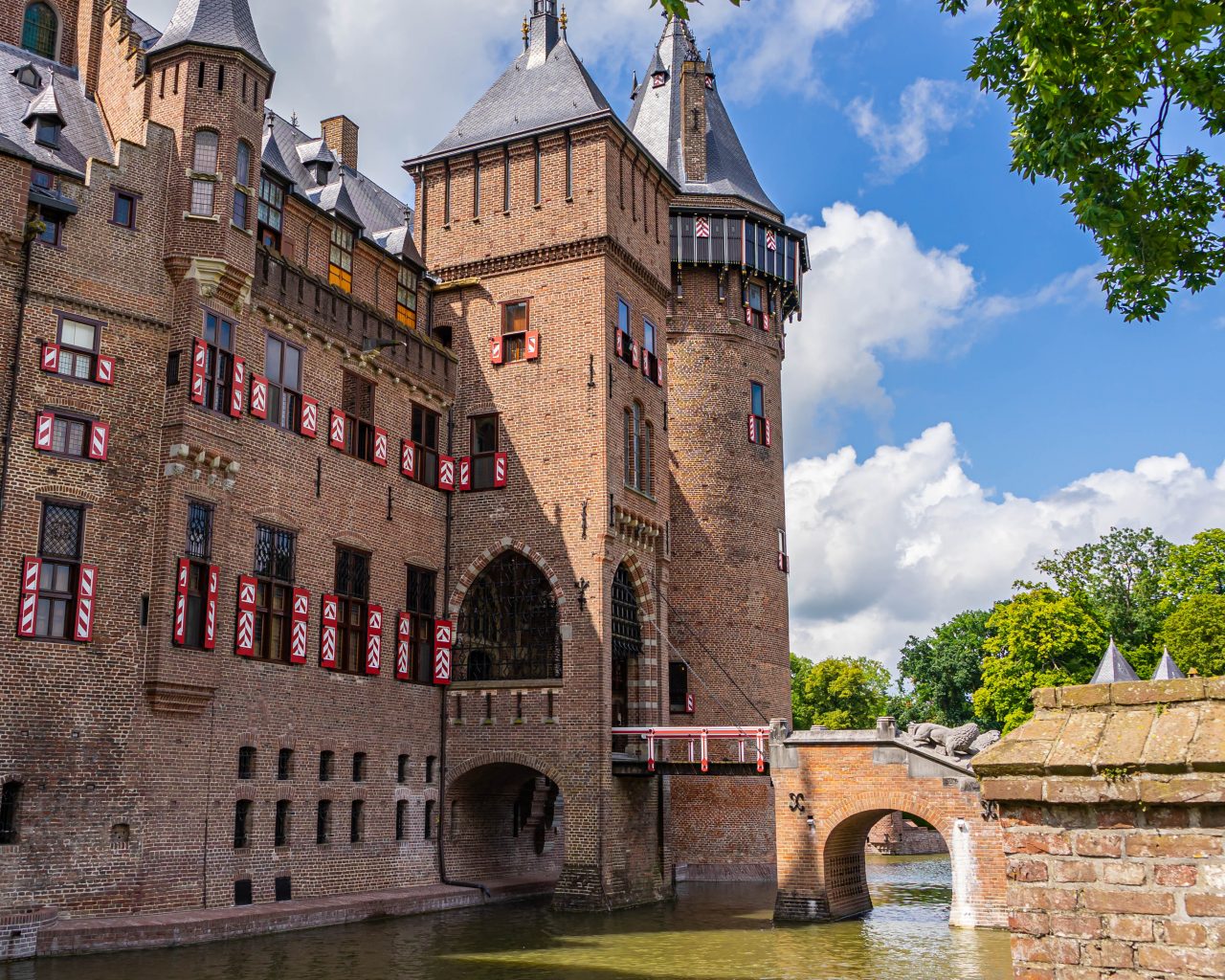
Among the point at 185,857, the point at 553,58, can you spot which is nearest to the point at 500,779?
the point at 185,857

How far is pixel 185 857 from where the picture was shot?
19.2 metres

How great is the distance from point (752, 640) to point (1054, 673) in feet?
47.7

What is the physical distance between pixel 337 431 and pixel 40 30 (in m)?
9.30

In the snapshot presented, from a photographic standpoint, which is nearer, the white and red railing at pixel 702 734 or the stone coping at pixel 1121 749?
the stone coping at pixel 1121 749

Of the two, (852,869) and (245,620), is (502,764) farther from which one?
(852,869)

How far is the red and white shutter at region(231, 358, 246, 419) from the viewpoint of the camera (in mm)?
21078

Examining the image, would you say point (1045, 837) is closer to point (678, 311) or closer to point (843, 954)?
point (843, 954)

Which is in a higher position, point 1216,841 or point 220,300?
point 220,300

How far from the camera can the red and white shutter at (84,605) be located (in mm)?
18141

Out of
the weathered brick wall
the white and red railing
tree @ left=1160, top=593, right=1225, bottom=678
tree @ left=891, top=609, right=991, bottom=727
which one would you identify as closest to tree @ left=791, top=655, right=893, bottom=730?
tree @ left=891, top=609, right=991, bottom=727

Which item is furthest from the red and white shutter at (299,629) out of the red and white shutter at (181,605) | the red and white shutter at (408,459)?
the red and white shutter at (408,459)

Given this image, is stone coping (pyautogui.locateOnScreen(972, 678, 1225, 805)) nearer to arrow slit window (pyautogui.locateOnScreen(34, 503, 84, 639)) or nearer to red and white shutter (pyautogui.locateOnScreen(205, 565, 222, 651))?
arrow slit window (pyautogui.locateOnScreen(34, 503, 84, 639))

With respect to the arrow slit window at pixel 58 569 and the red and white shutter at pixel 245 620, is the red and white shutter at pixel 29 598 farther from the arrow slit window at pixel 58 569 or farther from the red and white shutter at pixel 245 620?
the red and white shutter at pixel 245 620

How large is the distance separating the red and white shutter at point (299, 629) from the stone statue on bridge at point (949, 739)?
10.9m
